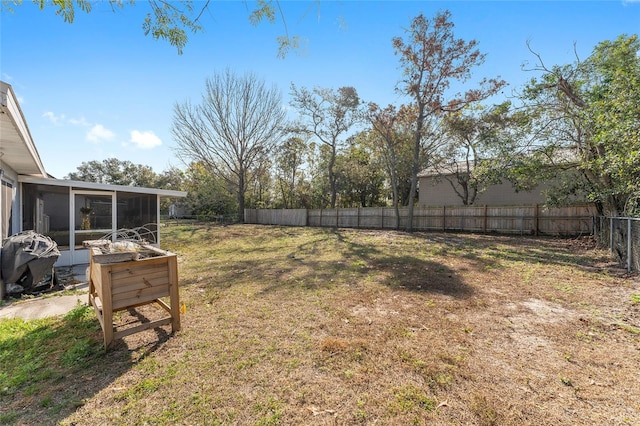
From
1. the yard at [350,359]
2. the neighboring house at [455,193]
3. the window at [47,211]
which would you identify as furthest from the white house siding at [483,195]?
the window at [47,211]

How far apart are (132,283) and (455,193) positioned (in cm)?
1817

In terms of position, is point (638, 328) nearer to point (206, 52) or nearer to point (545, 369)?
point (545, 369)

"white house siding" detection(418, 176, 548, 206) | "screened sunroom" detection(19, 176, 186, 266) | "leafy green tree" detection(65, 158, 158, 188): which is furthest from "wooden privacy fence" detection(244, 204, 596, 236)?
"leafy green tree" detection(65, 158, 158, 188)

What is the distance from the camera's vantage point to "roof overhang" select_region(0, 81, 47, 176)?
9.04 feet

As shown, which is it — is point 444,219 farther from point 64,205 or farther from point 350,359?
point 64,205

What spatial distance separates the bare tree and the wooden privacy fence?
5758mm

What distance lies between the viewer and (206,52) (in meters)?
4.86

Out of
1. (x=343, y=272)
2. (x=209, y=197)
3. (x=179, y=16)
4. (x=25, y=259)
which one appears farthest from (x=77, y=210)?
(x=209, y=197)

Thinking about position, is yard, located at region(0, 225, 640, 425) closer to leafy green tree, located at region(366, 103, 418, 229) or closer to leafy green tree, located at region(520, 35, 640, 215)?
leafy green tree, located at region(520, 35, 640, 215)

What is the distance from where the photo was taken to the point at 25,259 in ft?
13.7

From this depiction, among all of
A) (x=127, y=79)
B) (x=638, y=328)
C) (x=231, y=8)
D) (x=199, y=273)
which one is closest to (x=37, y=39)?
(x=127, y=79)

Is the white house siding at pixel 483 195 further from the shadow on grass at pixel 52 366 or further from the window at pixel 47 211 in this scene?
the window at pixel 47 211

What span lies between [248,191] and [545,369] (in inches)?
1021

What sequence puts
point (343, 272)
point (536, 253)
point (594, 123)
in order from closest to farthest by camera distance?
point (343, 272) < point (594, 123) < point (536, 253)
